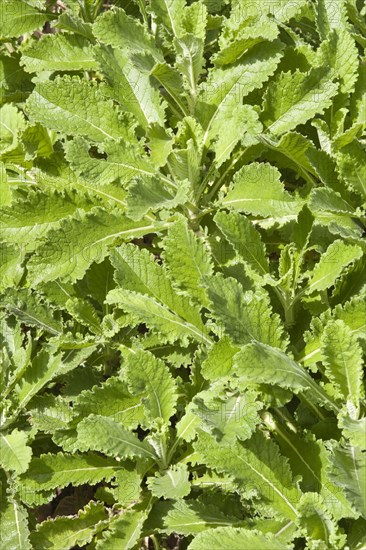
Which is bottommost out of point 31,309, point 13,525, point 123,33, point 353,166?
point 13,525

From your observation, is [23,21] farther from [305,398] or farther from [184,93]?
[305,398]

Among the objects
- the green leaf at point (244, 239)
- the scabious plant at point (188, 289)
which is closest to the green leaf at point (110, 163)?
the scabious plant at point (188, 289)

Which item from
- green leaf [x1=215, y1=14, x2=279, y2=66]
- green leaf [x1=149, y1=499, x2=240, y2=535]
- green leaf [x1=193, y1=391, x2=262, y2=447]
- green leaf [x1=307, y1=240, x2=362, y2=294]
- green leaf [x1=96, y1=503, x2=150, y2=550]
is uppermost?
green leaf [x1=215, y1=14, x2=279, y2=66]

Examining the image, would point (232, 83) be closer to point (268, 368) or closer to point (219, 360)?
point (219, 360)

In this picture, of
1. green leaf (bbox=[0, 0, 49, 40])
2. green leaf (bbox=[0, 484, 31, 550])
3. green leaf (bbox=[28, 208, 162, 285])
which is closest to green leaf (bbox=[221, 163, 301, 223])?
green leaf (bbox=[28, 208, 162, 285])

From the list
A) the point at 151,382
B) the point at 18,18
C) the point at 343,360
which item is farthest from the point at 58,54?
the point at 343,360

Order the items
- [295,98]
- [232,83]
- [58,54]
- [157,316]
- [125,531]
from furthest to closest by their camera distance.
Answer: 1. [58,54]
2. [232,83]
3. [295,98]
4. [157,316]
5. [125,531]

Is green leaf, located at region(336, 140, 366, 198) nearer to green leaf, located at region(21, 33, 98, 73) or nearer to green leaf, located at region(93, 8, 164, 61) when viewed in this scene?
green leaf, located at region(93, 8, 164, 61)
